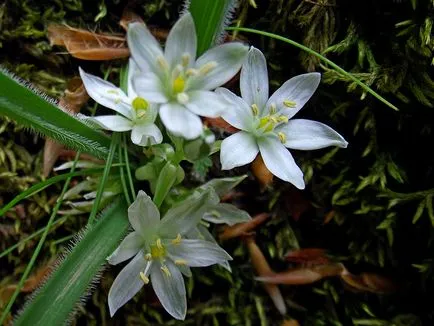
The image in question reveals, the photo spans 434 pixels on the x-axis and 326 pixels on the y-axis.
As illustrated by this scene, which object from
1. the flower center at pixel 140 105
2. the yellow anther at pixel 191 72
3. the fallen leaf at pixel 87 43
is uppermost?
the yellow anther at pixel 191 72

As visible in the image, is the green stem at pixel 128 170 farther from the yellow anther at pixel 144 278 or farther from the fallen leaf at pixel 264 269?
the fallen leaf at pixel 264 269

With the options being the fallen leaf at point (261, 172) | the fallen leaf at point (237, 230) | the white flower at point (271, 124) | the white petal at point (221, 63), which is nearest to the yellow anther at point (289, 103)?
the white flower at point (271, 124)

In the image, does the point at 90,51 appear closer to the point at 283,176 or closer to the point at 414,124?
the point at 283,176

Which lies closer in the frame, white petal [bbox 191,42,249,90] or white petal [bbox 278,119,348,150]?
white petal [bbox 191,42,249,90]

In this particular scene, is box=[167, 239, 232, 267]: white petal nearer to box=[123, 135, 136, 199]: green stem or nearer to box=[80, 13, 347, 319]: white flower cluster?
box=[80, 13, 347, 319]: white flower cluster

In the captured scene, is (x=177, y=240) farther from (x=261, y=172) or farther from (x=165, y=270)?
(x=261, y=172)

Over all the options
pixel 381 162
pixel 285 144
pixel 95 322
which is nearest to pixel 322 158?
pixel 381 162

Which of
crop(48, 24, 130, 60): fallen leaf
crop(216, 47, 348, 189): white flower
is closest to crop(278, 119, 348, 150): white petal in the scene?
crop(216, 47, 348, 189): white flower
